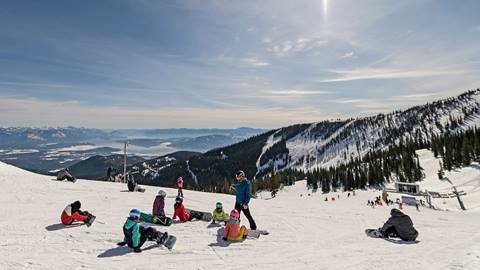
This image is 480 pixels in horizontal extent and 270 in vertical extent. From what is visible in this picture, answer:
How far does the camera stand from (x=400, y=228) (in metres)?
11.9

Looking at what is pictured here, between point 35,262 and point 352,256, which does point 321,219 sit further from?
point 35,262

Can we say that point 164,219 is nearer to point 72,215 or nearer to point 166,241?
point 166,241

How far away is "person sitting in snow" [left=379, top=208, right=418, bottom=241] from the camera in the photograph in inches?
463

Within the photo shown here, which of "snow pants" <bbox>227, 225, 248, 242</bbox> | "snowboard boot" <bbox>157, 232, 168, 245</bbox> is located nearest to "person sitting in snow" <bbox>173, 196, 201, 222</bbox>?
"snow pants" <bbox>227, 225, 248, 242</bbox>

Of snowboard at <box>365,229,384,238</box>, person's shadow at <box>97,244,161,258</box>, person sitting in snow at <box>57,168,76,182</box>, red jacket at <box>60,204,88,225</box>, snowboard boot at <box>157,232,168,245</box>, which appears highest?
person sitting in snow at <box>57,168,76,182</box>

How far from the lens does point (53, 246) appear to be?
10219mm

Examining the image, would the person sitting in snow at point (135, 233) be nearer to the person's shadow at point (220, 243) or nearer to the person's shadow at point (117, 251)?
the person's shadow at point (117, 251)

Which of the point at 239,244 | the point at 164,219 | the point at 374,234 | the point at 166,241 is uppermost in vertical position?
the point at 164,219

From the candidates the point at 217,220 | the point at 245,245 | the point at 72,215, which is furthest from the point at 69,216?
the point at 245,245

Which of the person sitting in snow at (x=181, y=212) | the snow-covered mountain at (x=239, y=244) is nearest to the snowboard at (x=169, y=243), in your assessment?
the snow-covered mountain at (x=239, y=244)

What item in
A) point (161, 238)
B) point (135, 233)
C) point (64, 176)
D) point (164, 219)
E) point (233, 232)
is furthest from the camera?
point (64, 176)

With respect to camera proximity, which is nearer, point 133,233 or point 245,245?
point 133,233

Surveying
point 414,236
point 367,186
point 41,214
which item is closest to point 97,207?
point 41,214

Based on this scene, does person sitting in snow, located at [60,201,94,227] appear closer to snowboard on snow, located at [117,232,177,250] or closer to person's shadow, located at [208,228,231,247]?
snowboard on snow, located at [117,232,177,250]
